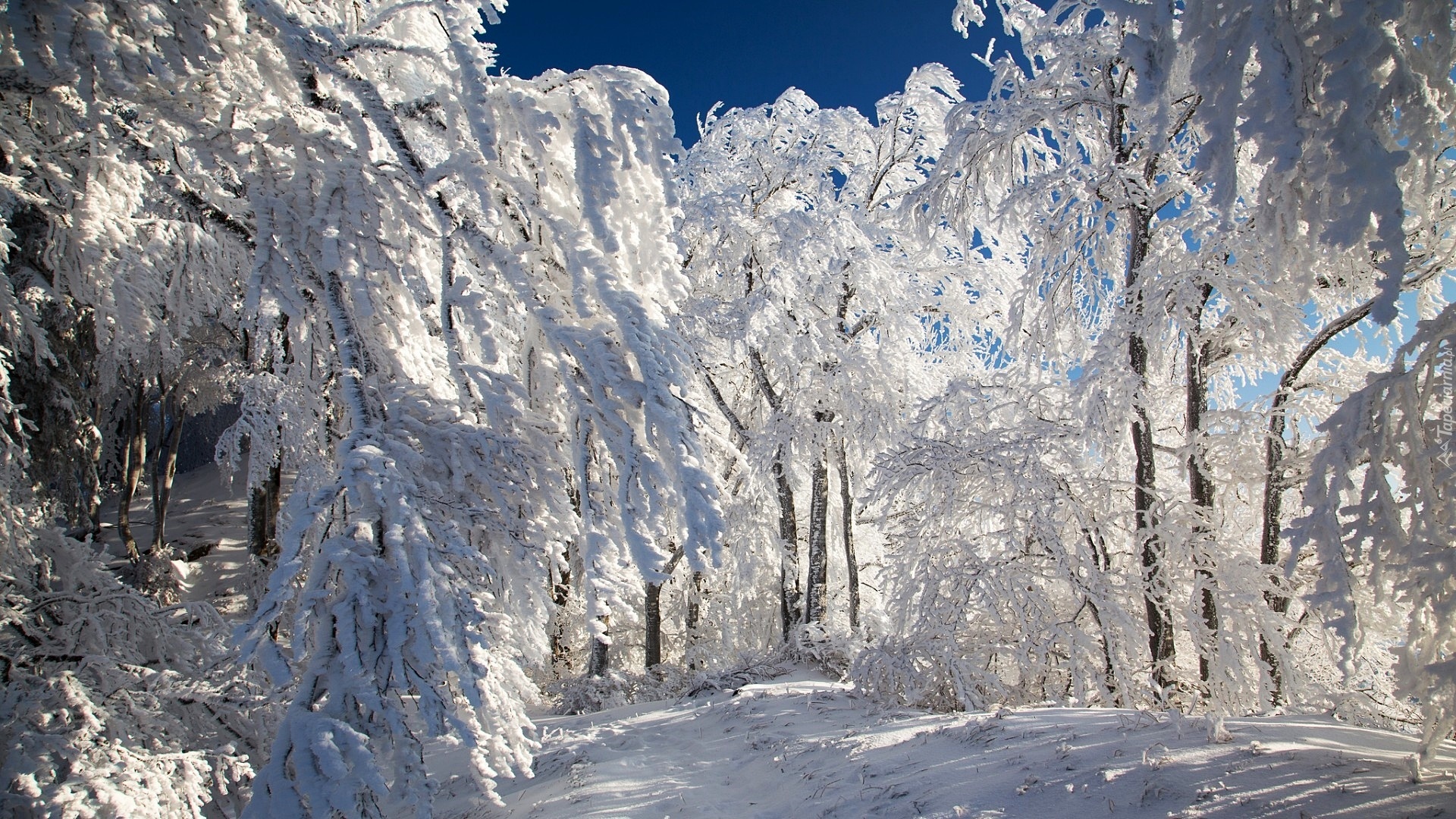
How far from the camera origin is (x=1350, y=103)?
2279 millimetres

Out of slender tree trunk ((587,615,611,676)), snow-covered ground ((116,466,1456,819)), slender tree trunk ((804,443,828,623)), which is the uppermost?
slender tree trunk ((804,443,828,623))

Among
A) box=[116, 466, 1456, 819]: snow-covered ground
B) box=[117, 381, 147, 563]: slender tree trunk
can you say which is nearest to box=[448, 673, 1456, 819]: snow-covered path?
box=[116, 466, 1456, 819]: snow-covered ground

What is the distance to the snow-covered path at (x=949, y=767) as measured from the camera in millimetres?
2797

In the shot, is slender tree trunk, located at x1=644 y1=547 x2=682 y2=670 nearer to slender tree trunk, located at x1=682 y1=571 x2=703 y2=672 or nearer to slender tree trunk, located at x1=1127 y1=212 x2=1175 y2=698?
slender tree trunk, located at x1=682 y1=571 x2=703 y2=672

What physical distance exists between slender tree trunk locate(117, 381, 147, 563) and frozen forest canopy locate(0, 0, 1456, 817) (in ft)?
34.4

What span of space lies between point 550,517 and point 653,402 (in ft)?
3.95

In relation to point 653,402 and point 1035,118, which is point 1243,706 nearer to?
point 1035,118

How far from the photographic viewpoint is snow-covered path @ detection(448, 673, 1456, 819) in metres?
2.80

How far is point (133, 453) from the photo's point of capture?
56.5ft

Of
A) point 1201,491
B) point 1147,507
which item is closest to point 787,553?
point 1147,507

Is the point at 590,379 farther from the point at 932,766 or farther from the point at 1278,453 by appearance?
the point at 1278,453

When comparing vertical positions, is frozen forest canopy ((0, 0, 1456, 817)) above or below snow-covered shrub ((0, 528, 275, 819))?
above

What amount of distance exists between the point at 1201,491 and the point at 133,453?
23.2 meters

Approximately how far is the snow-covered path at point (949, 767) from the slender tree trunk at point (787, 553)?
371 cm
